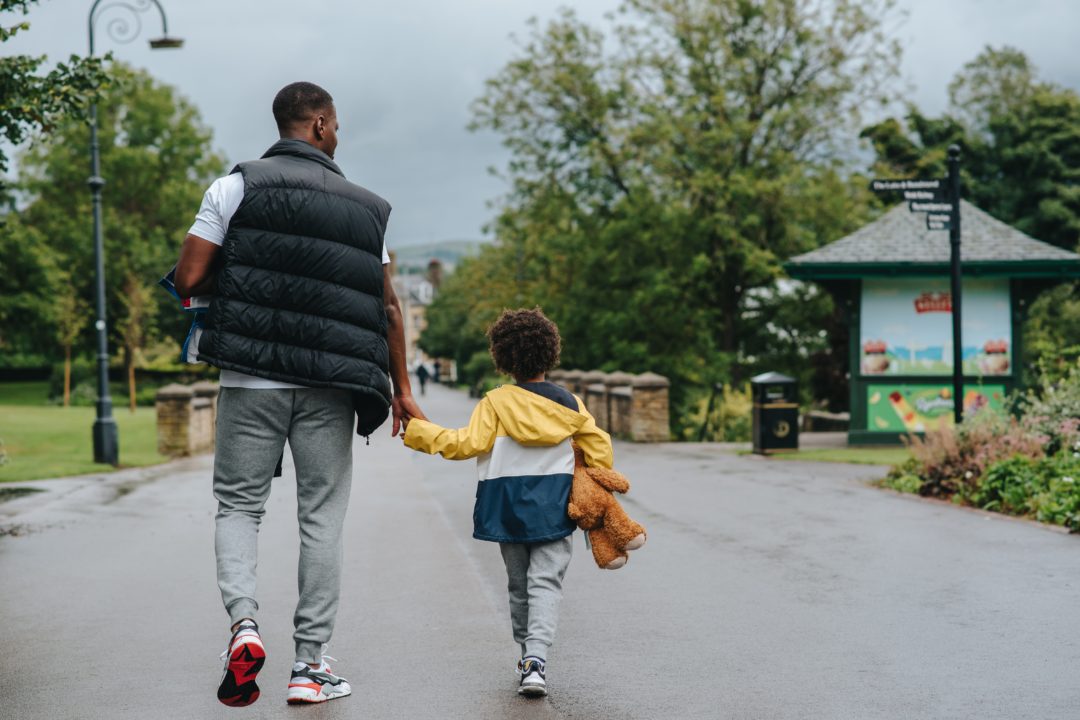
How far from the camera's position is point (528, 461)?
4.60 m

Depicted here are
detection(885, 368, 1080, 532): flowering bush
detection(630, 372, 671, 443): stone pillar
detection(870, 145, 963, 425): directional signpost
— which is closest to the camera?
detection(885, 368, 1080, 532): flowering bush

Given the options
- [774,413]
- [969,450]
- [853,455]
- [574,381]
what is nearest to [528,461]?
[969,450]

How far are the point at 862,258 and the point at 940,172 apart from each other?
66.7ft

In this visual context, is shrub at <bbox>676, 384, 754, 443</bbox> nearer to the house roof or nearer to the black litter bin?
the house roof

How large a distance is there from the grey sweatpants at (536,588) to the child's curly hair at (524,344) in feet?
2.20

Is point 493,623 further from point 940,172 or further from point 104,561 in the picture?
point 940,172

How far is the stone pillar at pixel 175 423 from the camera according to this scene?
2002 cm

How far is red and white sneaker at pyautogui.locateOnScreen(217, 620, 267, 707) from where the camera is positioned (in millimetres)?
3857

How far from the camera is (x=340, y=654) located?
521 centimetres

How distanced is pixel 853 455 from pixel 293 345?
14.6 metres

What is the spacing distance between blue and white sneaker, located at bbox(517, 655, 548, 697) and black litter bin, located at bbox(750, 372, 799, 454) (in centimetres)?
1399

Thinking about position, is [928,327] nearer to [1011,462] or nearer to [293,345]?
[1011,462]

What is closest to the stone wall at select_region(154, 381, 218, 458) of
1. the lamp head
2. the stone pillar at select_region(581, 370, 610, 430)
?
the lamp head

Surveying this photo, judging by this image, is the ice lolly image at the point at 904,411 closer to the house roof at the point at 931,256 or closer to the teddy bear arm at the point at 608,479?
the house roof at the point at 931,256
